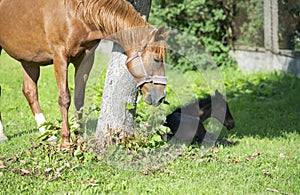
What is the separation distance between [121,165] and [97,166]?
0.25 m

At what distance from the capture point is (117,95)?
555cm

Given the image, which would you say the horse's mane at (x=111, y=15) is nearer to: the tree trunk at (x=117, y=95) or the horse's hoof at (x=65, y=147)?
the tree trunk at (x=117, y=95)

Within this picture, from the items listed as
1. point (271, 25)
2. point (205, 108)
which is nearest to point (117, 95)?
point (205, 108)

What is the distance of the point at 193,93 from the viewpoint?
10.3 m

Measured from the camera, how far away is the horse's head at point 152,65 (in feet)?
15.7

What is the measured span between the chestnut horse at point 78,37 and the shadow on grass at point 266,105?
252 cm

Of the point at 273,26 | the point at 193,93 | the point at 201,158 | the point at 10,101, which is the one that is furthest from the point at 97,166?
the point at 273,26

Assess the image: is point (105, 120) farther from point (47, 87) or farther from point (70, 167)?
point (47, 87)

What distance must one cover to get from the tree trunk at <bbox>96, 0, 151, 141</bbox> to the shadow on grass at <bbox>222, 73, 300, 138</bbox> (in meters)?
2.06

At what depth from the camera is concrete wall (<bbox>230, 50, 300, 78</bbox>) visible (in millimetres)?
11633

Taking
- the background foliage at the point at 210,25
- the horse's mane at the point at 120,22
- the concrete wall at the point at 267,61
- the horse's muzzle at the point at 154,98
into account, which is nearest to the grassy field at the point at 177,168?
the horse's muzzle at the point at 154,98

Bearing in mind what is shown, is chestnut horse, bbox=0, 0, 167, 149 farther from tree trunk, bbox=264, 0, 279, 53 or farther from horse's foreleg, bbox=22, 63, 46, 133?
tree trunk, bbox=264, 0, 279, 53

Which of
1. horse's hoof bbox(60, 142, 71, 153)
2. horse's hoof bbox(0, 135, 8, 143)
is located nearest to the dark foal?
horse's hoof bbox(60, 142, 71, 153)

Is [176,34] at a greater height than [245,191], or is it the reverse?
[176,34]
